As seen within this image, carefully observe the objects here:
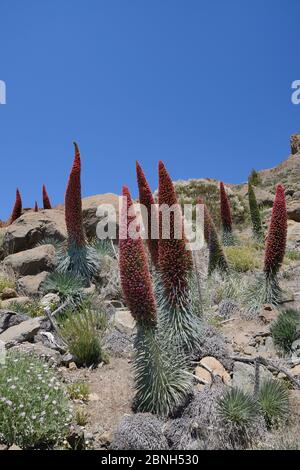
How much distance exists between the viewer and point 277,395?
201 inches

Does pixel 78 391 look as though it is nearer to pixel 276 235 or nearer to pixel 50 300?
pixel 50 300

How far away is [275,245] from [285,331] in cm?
195

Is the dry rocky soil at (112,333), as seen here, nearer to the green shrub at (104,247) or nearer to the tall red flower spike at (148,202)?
the green shrub at (104,247)

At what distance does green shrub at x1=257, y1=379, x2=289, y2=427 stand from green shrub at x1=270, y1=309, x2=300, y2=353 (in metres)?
1.47

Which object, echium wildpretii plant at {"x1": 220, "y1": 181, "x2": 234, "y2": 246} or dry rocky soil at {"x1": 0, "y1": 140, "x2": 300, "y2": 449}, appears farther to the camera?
echium wildpretii plant at {"x1": 220, "y1": 181, "x2": 234, "y2": 246}

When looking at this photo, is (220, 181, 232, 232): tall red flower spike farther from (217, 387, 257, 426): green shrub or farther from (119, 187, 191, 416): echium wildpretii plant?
(217, 387, 257, 426): green shrub

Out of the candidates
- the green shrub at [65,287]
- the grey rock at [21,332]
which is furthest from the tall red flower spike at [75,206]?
the grey rock at [21,332]

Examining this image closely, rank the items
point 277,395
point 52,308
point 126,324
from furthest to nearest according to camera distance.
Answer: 1. point 52,308
2. point 126,324
3. point 277,395

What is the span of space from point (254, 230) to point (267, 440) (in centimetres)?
1041

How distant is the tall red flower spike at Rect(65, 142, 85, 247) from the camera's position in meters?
9.88

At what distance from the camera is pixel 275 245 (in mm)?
8258

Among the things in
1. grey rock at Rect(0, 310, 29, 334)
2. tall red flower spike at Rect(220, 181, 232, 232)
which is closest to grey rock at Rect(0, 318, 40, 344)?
grey rock at Rect(0, 310, 29, 334)
